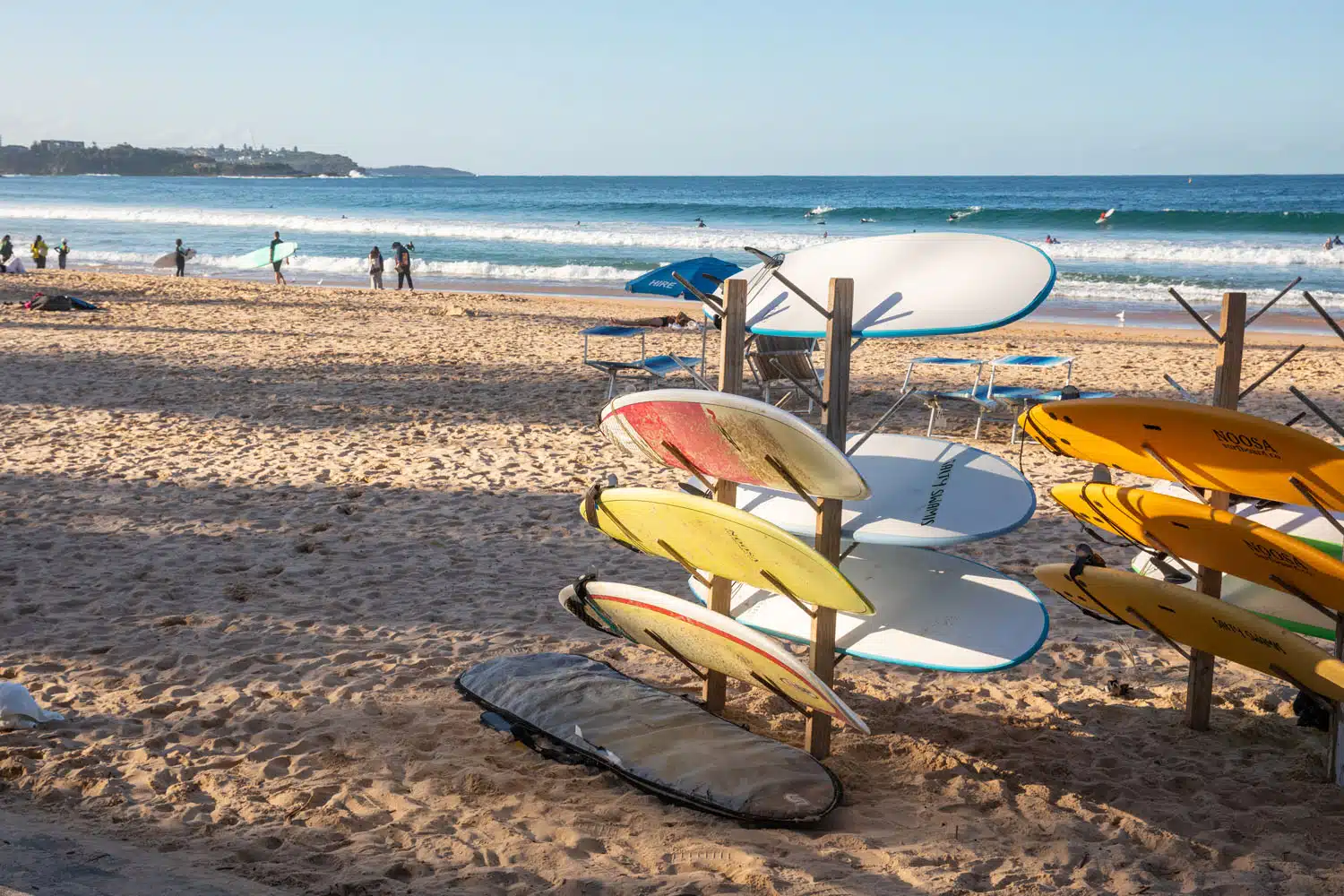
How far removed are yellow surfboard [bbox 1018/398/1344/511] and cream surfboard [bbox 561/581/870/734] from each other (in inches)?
51.2

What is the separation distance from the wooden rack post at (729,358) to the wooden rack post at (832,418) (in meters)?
0.33

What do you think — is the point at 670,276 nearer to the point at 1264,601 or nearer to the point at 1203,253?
the point at 1264,601

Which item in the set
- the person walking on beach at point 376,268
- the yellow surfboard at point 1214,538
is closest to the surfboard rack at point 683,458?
the yellow surfboard at point 1214,538

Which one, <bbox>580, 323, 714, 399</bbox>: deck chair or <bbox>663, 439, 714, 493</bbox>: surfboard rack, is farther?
<bbox>580, 323, 714, 399</bbox>: deck chair

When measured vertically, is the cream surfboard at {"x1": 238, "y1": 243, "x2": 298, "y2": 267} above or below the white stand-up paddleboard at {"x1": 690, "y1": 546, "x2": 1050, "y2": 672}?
above

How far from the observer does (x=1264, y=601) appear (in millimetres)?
4316

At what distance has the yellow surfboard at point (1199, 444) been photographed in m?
3.51

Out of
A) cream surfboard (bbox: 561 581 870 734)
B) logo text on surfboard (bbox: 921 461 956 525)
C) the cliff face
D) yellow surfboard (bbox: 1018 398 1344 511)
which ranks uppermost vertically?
the cliff face

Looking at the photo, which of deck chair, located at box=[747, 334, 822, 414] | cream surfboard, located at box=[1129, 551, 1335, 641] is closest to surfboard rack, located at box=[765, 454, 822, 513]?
cream surfboard, located at box=[1129, 551, 1335, 641]

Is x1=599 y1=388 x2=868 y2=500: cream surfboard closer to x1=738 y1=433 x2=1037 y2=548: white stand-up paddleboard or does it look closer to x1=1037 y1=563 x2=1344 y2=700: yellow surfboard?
x1=738 y1=433 x2=1037 y2=548: white stand-up paddleboard

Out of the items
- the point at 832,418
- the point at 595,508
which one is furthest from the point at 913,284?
the point at 595,508

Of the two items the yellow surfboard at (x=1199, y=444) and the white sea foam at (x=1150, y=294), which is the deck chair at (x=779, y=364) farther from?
the white sea foam at (x=1150, y=294)

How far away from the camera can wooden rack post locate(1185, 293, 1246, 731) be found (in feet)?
13.3

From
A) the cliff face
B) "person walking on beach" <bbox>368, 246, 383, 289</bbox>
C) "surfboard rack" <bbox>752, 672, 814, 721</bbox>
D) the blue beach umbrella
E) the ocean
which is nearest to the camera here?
"surfboard rack" <bbox>752, 672, 814, 721</bbox>
